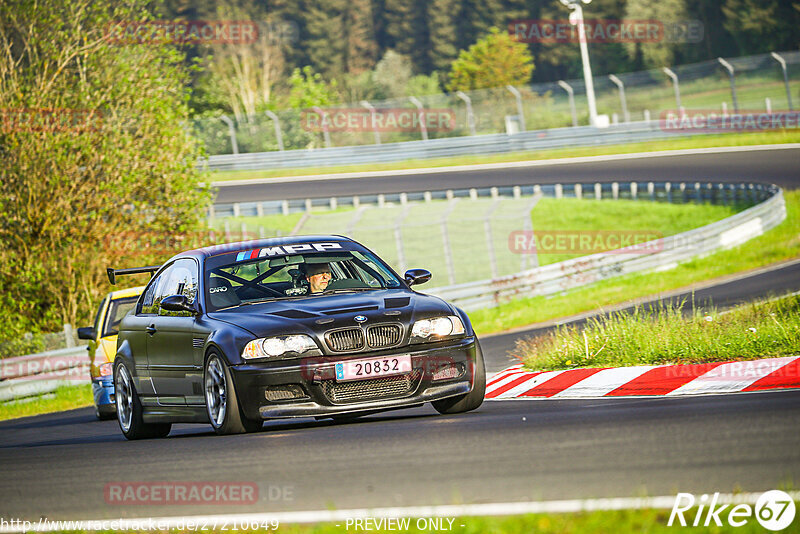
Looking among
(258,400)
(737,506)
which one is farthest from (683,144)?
(737,506)

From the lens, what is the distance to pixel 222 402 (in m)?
8.59

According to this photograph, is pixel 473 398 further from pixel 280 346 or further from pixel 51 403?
pixel 51 403

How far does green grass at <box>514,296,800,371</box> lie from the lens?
32.6ft

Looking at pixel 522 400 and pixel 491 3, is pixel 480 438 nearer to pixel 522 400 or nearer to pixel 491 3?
pixel 522 400

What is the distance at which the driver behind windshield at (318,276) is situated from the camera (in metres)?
9.42

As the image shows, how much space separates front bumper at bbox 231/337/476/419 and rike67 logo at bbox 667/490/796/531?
376 cm

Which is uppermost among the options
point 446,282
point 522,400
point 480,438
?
point 480,438

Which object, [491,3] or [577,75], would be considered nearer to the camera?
[577,75]

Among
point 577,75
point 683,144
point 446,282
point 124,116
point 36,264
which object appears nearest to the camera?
point 36,264

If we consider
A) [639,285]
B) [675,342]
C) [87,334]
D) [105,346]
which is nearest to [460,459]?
[675,342]

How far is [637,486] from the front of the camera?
514 cm

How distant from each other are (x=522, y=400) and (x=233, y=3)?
339 ft

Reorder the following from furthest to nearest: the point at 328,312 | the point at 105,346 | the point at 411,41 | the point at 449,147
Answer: the point at 411,41, the point at 449,147, the point at 105,346, the point at 328,312

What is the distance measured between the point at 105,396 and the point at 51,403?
4.40 metres
